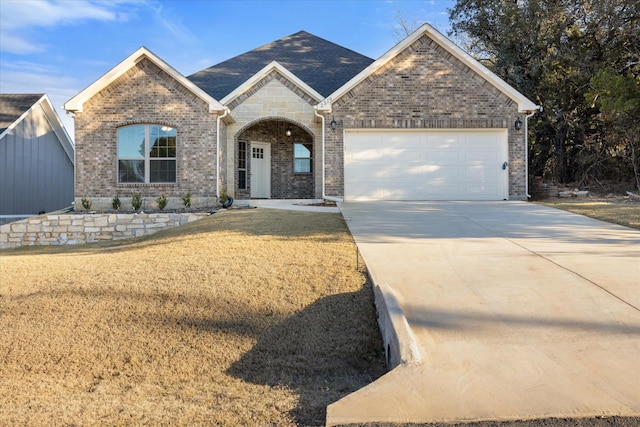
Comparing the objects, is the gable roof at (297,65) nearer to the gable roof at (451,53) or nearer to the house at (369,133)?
the gable roof at (451,53)

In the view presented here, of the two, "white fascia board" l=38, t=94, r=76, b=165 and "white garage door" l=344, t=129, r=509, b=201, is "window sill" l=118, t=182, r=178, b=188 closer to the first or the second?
"white garage door" l=344, t=129, r=509, b=201

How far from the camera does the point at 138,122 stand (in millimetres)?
14461

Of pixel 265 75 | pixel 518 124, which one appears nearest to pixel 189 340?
pixel 518 124

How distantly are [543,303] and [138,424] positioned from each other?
3737 mm

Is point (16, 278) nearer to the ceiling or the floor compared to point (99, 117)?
nearer to the floor

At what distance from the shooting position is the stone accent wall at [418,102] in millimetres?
14422

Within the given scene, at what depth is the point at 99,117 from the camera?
47.3 feet

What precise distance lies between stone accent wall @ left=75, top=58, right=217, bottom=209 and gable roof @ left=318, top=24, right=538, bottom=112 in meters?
3.86

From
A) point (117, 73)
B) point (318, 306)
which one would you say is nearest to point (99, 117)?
point (117, 73)

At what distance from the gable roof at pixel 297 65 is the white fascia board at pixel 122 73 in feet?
9.26

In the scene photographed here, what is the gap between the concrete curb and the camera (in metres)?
3.61

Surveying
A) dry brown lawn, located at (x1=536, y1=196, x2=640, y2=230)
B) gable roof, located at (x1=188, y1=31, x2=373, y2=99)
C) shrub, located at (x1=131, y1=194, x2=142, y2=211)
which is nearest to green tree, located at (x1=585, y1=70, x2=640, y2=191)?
dry brown lawn, located at (x1=536, y1=196, x2=640, y2=230)

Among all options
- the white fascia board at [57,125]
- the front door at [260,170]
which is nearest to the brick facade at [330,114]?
the front door at [260,170]

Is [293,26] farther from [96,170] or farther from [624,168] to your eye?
[624,168]
